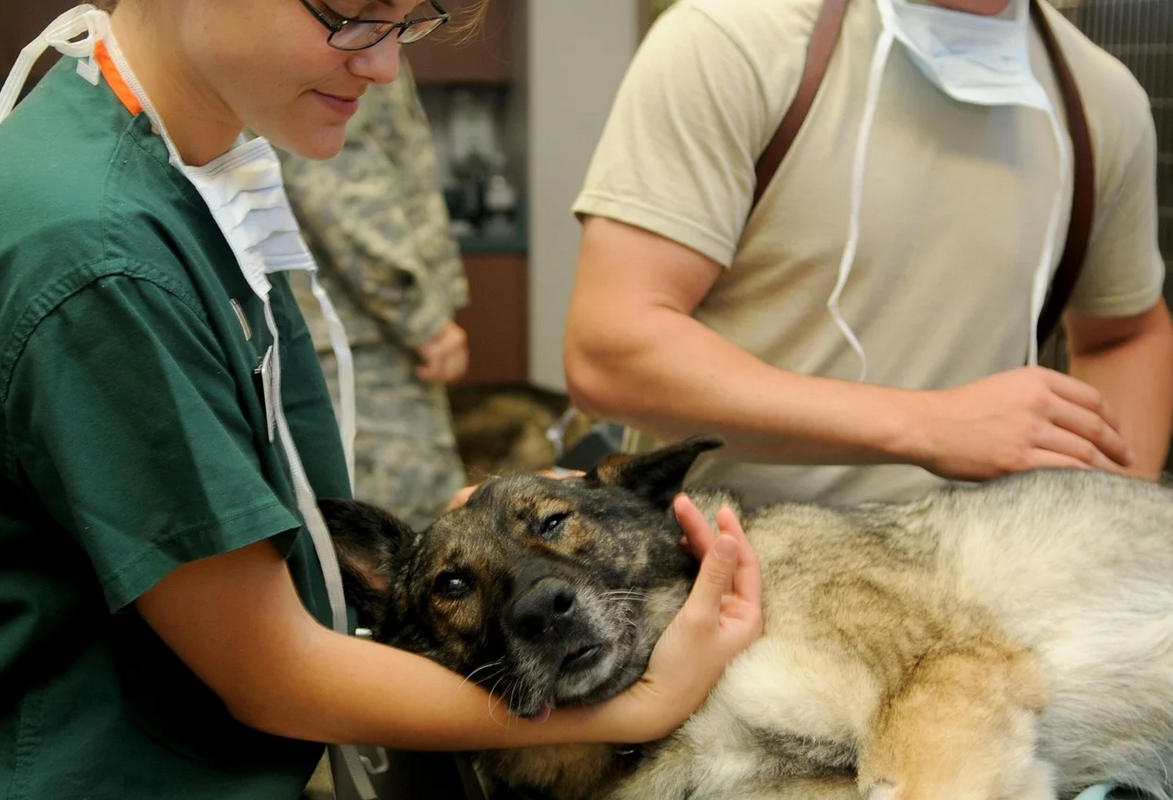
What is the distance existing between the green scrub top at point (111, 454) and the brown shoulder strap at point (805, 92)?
0.91 metres

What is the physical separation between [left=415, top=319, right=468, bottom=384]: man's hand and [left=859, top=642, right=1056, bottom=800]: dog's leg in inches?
83.0

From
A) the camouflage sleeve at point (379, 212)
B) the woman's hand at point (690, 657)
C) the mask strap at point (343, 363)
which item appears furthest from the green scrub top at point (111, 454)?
the camouflage sleeve at point (379, 212)

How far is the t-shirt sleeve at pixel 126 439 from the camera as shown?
1035mm

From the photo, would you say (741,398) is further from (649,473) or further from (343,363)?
(343,363)

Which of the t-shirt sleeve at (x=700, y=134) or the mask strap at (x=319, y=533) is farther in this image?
the t-shirt sleeve at (x=700, y=134)

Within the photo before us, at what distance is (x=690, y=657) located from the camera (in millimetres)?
1403

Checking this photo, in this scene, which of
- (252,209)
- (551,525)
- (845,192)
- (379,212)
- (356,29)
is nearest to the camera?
(356,29)

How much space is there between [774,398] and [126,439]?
1020 millimetres

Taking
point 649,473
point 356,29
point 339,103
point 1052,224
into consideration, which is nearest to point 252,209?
point 339,103

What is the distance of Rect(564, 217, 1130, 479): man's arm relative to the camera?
1.73 meters

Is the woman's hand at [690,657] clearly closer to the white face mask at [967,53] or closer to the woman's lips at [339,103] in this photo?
the woman's lips at [339,103]

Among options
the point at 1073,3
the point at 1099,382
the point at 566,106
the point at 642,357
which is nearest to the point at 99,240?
the point at 642,357

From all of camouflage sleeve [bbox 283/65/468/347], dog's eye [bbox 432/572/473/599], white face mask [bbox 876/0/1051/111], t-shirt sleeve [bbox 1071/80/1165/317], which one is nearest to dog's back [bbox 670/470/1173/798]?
dog's eye [bbox 432/572/473/599]

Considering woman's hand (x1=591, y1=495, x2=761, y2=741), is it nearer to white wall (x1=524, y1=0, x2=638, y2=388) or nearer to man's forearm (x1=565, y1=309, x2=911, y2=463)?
man's forearm (x1=565, y1=309, x2=911, y2=463)
